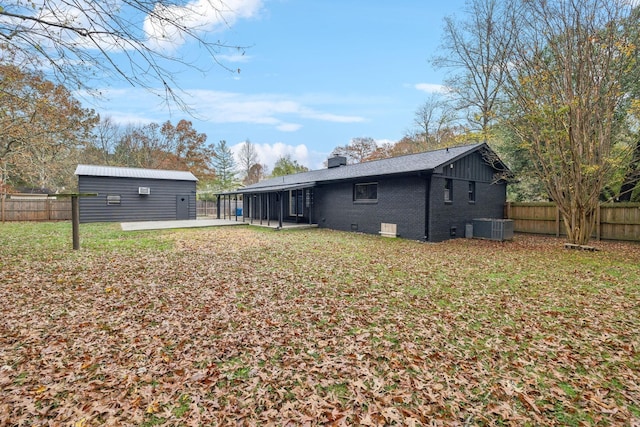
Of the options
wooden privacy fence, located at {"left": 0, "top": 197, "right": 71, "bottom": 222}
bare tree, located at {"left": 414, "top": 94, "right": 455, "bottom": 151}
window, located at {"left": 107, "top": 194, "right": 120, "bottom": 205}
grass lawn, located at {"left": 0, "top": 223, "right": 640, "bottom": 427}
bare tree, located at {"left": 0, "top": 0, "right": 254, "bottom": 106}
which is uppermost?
bare tree, located at {"left": 414, "top": 94, "right": 455, "bottom": 151}

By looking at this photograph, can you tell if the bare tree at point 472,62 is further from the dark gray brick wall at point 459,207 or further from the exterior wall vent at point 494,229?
the exterior wall vent at point 494,229

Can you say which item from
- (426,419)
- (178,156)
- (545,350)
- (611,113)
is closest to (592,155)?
(611,113)

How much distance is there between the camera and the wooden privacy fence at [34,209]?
17.8 m

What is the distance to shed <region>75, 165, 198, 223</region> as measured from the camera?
1853cm

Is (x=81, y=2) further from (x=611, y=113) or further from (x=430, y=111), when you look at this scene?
(x=430, y=111)

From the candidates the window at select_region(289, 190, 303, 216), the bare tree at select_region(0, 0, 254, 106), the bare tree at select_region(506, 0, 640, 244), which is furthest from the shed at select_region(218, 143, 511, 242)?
the bare tree at select_region(0, 0, 254, 106)

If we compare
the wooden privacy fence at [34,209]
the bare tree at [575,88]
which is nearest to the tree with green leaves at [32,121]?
the wooden privacy fence at [34,209]

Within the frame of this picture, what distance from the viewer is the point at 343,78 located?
48.3 ft

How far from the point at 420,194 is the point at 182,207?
17.7 m

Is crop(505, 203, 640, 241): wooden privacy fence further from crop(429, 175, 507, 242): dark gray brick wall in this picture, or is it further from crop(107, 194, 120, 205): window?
crop(107, 194, 120, 205): window

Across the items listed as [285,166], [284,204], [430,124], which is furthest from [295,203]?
[285,166]

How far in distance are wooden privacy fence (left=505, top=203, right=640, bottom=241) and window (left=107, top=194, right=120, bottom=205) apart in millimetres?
23093

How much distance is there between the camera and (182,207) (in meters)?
22.1

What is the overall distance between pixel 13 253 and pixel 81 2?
25.3 feet
